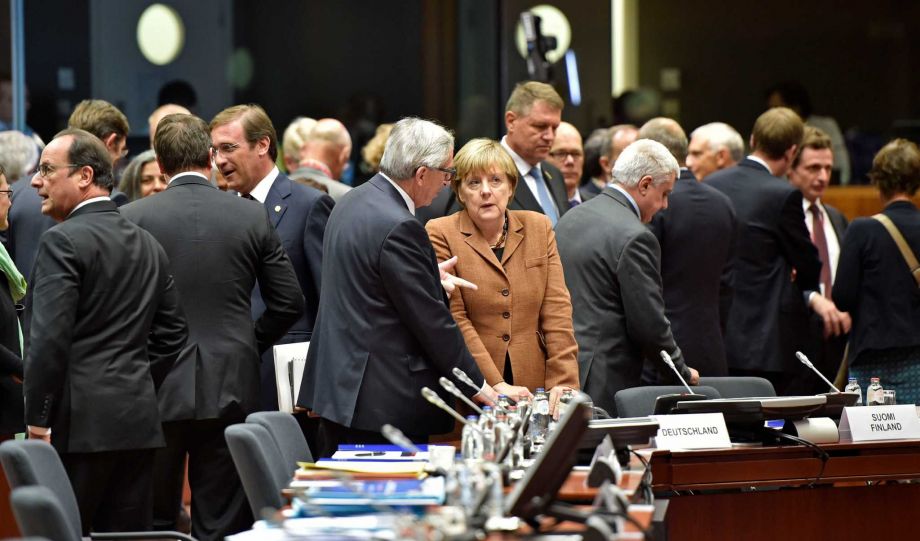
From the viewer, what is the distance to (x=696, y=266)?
5.83 metres

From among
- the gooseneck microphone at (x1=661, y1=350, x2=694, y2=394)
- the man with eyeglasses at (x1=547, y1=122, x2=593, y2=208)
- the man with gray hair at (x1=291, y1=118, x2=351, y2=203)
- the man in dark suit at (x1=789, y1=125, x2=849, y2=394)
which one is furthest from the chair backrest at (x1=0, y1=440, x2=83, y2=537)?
the man in dark suit at (x1=789, y1=125, x2=849, y2=394)

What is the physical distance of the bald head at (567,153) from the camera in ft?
23.1

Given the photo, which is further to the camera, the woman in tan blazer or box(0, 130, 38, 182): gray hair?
box(0, 130, 38, 182): gray hair

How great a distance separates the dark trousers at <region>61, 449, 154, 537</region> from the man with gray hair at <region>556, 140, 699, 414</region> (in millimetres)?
1716

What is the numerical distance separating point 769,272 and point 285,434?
3.13m

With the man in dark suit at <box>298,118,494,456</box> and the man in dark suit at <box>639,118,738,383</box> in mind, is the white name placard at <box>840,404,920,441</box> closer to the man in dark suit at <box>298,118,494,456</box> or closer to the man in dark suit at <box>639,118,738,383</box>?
the man in dark suit at <box>298,118,494,456</box>

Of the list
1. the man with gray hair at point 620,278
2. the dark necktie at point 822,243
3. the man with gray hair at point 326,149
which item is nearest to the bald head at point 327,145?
the man with gray hair at point 326,149

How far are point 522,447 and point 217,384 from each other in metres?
1.28

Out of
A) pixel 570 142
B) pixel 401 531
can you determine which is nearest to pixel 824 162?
pixel 570 142

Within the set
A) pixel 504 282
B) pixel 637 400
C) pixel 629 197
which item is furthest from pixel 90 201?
pixel 629 197

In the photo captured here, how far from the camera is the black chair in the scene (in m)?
2.87

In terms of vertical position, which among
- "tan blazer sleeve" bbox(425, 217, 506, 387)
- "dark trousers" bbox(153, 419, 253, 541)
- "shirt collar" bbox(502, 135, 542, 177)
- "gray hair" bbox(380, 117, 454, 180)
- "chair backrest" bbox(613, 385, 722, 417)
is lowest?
"dark trousers" bbox(153, 419, 253, 541)

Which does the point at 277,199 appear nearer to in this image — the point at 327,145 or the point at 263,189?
the point at 263,189

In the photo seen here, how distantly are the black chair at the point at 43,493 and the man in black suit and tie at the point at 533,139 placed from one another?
9.05 feet
